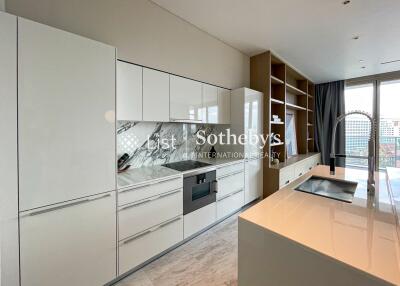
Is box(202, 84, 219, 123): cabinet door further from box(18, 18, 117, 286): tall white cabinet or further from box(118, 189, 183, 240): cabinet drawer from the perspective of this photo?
box(18, 18, 117, 286): tall white cabinet

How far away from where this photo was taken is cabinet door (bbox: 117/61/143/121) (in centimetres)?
182

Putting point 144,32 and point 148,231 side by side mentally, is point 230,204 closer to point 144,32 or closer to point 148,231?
point 148,231

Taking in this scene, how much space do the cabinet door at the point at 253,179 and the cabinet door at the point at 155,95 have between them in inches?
64.1

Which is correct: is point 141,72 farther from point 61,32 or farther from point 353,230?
point 353,230

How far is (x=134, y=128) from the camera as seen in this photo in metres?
2.25

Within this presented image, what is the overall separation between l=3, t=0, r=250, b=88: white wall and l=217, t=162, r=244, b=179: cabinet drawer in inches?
51.6

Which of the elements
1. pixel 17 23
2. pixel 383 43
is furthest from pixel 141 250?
pixel 383 43

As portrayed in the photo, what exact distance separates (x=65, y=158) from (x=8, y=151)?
0.93ft

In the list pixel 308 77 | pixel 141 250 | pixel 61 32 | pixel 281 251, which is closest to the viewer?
pixel 281 251

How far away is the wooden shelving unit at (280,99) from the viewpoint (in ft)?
11.0

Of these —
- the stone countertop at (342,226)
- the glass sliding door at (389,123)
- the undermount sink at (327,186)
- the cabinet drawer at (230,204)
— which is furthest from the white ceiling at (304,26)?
the cabinet drawer at (230,204)

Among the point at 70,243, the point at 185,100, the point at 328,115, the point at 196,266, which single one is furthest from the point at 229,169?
the point at 328,115

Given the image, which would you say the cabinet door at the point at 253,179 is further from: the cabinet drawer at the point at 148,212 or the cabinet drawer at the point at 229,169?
the cabinet drawer at the point at 148,212

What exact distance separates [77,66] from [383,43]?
4153 millimetres
